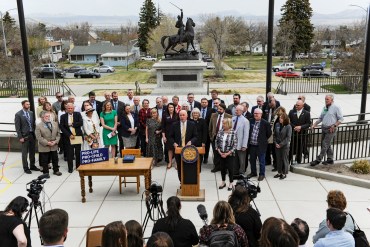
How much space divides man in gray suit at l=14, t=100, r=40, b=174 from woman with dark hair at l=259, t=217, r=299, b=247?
830 cm

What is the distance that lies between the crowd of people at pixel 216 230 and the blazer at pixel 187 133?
443 cm

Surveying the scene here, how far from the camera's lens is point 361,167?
10156 millimetres

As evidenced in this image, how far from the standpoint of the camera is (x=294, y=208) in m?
8.41

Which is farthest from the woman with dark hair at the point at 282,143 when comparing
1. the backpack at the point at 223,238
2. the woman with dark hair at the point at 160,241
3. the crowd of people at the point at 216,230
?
the woman with dark hair at the point at 160,241

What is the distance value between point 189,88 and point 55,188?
1390cm

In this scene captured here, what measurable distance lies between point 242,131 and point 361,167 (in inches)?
129

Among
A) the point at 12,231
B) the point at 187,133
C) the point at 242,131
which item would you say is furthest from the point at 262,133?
the point at 12,231

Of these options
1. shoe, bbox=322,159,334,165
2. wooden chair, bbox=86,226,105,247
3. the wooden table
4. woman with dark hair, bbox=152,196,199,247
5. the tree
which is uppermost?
the tree

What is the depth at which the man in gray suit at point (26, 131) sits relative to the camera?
34.6ft

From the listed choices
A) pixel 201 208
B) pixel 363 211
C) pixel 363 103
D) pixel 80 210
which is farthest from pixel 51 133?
pixel 363 103

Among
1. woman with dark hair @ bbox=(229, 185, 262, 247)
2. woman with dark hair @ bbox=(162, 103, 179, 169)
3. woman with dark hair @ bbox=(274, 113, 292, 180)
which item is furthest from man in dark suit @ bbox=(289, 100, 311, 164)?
woman with dark hair @ bbox=(229, 185, 262, 247)

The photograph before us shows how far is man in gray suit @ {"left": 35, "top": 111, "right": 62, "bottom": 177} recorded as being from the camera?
10.2 metres

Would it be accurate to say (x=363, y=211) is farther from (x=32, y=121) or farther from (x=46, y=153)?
(x=32, y=121)

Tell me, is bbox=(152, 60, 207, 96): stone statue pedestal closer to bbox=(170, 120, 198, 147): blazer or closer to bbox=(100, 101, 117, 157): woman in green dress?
bbox=(100, 101, 117, 157): woman in green dress
